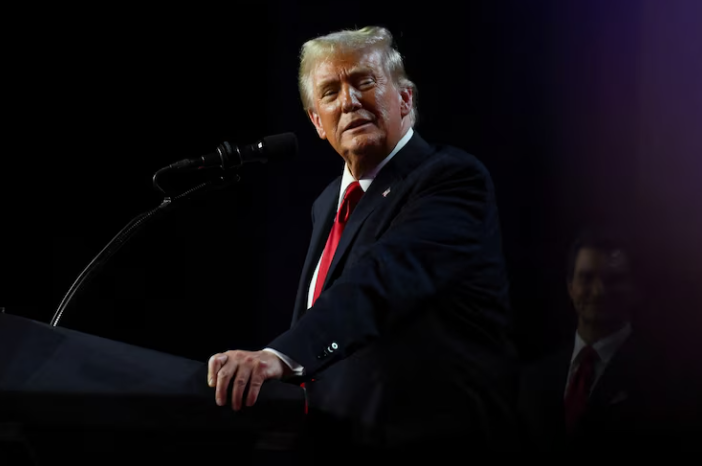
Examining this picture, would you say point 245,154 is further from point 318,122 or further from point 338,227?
point 318,122

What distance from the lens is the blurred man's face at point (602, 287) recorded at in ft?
7.61

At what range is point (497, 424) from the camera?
1741 mm

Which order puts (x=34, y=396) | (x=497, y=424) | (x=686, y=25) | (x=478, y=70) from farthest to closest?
(x=478, y=70) → (x=686, y=25) → (x=497, y=424) → (x=34, y=396)

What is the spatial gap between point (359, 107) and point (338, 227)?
0.32m

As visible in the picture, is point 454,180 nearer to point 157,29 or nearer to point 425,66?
point 425,66

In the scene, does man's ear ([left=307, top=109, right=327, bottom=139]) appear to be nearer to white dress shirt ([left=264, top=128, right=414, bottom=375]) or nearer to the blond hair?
the blond hair

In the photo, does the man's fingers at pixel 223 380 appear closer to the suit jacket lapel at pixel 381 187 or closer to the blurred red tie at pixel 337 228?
the suit jacket lapel at pixel 381 187

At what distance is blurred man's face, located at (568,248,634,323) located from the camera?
91.3 inches

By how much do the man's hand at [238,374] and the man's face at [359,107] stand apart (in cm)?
93

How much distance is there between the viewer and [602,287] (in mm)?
2363

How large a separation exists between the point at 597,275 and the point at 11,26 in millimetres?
2174

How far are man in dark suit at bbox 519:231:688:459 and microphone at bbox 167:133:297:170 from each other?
987 mm

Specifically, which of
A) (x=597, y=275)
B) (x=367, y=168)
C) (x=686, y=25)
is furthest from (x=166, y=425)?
(x=686, y=25)

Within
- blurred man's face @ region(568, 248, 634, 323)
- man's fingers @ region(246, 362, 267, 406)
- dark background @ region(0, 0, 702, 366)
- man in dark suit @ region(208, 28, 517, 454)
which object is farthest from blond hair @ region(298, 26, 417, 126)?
man's fingers @ region(246, 362, 267, 406)
